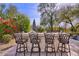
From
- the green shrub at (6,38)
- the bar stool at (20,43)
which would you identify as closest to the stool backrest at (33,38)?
the bar stool at (20,43)

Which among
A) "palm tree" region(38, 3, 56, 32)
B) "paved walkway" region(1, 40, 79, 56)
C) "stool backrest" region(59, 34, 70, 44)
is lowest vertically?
"paved walkway" region(1, 40, 79, 56)

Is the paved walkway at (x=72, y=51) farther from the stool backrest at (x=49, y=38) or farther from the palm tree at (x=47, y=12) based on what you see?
the palm tree at (x=47, y=12)

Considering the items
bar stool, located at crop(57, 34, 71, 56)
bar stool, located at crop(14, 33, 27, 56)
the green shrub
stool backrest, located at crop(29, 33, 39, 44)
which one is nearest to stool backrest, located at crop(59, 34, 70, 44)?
bar stool, located at crop(57, 34, 71, 56)

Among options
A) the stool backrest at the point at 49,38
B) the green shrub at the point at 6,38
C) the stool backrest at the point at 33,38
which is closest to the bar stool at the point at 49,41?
the stool backrest at the point at 49,38

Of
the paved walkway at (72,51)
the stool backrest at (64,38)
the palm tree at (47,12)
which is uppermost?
the palm tree at (47,12)

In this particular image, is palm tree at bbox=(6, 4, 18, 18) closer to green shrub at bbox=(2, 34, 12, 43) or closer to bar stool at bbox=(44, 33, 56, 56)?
green shrub at bbox=(2, 34, 12, 43)

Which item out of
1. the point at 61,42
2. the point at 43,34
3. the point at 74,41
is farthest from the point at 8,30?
the point at 74,41

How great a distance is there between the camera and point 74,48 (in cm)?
221

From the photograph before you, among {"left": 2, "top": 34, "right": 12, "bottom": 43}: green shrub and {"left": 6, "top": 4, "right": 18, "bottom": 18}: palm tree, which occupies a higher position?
{"left": 6, "top": 4, "right": 18, "bottom": 18}: palm tree

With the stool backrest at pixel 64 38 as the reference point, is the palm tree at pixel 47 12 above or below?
above

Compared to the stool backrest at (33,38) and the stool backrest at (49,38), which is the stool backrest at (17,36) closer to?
the stool backrest at (33,38)

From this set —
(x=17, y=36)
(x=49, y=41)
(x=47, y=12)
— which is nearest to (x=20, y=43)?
(x=17, y=36)

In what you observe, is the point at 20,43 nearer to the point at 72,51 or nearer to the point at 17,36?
the point at 17,36

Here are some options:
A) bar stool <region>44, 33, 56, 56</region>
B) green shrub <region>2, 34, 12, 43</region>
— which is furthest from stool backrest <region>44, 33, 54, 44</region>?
green shrub <region>2, 34, 12, 43</region>
